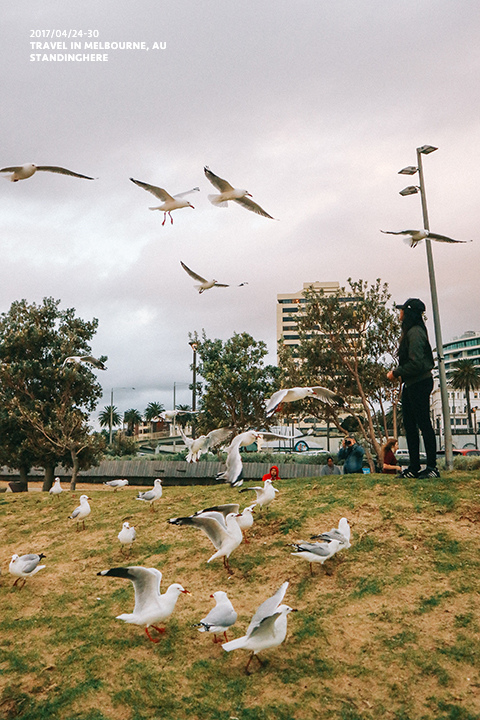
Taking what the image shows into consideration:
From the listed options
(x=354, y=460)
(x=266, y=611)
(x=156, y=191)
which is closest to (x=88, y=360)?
(x=156, y=191)

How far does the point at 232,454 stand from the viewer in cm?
944

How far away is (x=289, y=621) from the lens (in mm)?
6992

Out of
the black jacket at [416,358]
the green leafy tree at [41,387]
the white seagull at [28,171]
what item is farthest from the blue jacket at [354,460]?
the green leafy tree at [41,387]

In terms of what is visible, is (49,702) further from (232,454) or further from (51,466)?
(51,466)

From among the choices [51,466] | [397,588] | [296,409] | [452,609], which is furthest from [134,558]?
[296,409]

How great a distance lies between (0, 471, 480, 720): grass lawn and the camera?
5668 mm

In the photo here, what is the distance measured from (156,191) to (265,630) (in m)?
9.17

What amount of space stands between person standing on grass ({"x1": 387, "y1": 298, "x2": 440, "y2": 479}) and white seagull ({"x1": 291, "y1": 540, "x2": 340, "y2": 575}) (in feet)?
9.44

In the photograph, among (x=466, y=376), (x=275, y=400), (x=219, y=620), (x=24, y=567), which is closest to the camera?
(x=219, y=620)

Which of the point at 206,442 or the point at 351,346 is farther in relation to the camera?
the point at 351,346

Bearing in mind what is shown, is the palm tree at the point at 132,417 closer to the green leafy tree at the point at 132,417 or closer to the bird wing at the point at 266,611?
the green leafy tree at the point at 132,417

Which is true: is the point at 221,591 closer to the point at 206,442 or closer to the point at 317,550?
the point at 317,550

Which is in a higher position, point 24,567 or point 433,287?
point 433,287

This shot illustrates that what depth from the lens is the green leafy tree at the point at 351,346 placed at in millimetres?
25672
